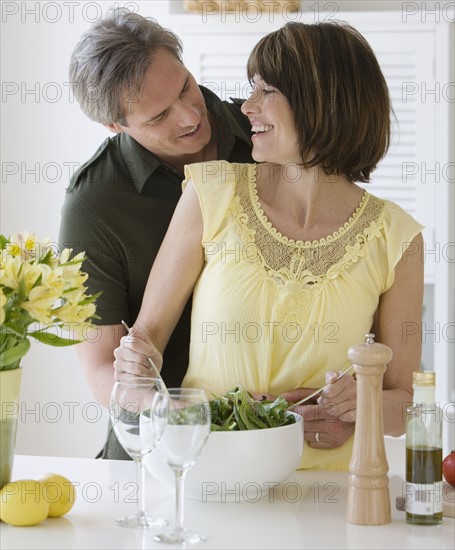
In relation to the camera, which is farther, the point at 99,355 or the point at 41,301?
the point at 99,355

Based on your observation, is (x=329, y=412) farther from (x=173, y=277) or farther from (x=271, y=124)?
(x=271, y=124)

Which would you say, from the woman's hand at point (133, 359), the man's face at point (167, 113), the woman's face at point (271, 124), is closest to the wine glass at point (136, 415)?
the woman's hand at point (133, 359)

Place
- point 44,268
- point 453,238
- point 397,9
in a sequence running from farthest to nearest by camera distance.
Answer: point 397,9, point 453,238, point 44,268

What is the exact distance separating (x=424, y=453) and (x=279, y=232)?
2.28 ft

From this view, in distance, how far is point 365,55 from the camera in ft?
6.33

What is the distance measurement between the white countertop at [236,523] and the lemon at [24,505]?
0.01m

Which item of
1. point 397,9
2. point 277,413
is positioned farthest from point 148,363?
point 397,9

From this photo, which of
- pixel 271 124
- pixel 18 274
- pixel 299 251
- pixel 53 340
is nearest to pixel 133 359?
pixel 53 340

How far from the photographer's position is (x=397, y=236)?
190cm

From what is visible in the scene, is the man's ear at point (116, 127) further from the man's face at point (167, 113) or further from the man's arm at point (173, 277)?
the man's arm at point (173, 277)

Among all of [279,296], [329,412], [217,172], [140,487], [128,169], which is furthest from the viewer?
[128,169]

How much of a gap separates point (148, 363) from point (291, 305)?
Result: 1.17 ft

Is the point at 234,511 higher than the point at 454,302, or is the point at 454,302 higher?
the point at 454,302

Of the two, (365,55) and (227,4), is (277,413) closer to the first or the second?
(365,55)
